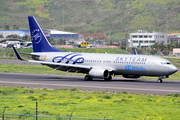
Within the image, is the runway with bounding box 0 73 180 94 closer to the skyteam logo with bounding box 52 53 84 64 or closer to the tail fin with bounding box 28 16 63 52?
the skyteam logo with bounding box 52 53 84 64

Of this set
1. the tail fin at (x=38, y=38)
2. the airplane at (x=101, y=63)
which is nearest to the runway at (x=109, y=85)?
the airplane at (x=101, y=63)

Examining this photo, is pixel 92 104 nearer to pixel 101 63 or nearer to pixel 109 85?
pixel 109 85

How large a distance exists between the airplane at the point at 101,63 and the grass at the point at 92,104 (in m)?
12.4

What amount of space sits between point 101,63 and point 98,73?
283 centimetres

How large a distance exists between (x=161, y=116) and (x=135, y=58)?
2428cm

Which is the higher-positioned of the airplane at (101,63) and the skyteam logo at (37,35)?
the skyteam logo at (37,35)

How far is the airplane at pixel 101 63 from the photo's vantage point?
4328 centimetres

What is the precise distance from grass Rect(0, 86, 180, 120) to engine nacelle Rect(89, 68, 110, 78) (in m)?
12.1

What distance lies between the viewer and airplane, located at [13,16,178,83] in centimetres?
4328

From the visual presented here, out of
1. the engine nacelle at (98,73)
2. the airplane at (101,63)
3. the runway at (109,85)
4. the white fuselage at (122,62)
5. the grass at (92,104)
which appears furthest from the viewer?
the engine nacelle at (98,73)

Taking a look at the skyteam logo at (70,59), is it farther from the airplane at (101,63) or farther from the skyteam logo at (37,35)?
the skyteam logo at (37,35)

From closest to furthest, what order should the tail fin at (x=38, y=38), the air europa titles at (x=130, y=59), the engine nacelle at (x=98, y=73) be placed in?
the air europa titles at (x=130, y=59), the engine nacelle at (x=98, y=73), the tail fin at (x=38, y=38)

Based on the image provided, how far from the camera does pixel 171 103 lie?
26812mm

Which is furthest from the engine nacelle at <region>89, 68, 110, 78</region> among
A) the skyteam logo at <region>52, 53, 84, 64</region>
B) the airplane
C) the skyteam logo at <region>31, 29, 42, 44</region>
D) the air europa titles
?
the skyteam logo at <region>31, 29, 42, 44</region>
